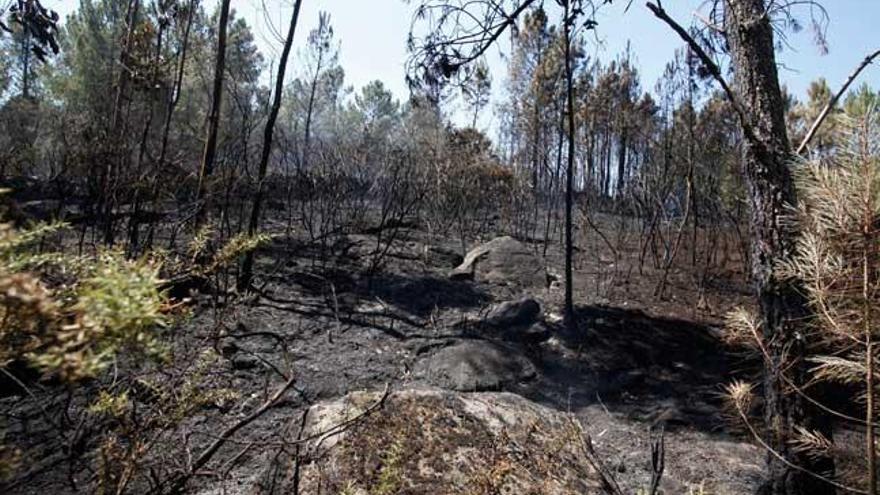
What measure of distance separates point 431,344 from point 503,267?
2254 millimetres

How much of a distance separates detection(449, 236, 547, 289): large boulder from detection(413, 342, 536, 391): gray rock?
1983 mm

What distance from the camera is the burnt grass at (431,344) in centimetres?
315

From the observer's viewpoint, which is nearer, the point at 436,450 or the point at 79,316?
the point at 79,316

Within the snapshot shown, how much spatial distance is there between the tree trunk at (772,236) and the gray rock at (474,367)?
1.70 meters

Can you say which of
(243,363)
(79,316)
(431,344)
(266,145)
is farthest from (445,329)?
(79,316)

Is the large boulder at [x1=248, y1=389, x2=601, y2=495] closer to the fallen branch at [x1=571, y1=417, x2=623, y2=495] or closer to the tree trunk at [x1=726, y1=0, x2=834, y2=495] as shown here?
the fallen branch at [x1=571, y1=417, x2=623, y2=495]

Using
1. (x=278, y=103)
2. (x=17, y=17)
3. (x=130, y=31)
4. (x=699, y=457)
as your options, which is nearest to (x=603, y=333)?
(x=699, y=457)

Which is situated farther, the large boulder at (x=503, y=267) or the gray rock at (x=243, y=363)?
the large boulder at (x=503, y=267)

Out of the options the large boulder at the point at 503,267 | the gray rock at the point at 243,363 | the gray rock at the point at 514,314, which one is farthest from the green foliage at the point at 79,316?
the large boulder at the point at 503,267

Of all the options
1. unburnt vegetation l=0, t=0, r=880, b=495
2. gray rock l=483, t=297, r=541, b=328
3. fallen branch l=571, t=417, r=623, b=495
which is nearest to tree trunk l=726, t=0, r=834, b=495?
unburnt vegetation l=0, t=0, r=880, b=495

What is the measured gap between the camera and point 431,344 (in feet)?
14.4

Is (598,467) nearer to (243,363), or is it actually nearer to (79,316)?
(79,316)

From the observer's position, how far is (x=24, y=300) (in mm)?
467

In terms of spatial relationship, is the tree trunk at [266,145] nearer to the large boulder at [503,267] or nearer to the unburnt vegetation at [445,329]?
the unburnt vegetation at [445,329]
